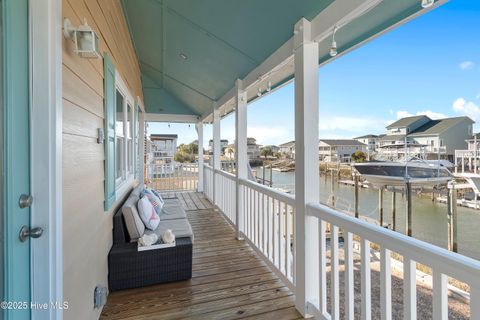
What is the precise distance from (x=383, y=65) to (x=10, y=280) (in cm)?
238

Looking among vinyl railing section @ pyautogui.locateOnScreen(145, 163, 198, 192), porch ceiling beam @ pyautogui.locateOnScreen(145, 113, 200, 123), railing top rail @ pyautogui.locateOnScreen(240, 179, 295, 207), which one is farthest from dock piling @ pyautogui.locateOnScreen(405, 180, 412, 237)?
vinyl railing section @ pyautogui.locateOnScreen(145, 163, 198, 192)

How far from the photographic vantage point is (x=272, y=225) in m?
2.74

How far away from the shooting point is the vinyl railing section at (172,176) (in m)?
7.89

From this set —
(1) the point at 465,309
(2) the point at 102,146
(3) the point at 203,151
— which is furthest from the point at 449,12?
(3) the point at 203,151

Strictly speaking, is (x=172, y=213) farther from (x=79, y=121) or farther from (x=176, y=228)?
(x=79, y=121)

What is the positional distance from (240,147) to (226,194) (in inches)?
50.5

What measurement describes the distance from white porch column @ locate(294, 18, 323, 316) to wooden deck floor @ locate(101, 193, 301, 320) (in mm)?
307

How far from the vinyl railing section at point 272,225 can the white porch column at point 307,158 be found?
0.23m

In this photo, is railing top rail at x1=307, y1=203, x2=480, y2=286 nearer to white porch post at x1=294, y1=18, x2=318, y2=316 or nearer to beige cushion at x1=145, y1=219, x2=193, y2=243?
white porch post at x1=294, y1=18, x2=318, y2=316

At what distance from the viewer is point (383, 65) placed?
169 cm

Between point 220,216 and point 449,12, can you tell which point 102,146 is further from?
point 220,216

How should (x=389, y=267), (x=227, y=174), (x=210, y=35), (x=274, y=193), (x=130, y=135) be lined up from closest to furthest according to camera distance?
(x=389, y=267) < (x=274, y=193) < (x=210, y=35) < (x=130, y=135) < (x=227, y=174)

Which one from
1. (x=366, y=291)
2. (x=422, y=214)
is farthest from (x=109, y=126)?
(x=422, y=214)

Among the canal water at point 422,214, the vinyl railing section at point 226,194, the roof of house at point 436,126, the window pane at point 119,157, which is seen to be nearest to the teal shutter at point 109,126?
the window pane at point 119,157
